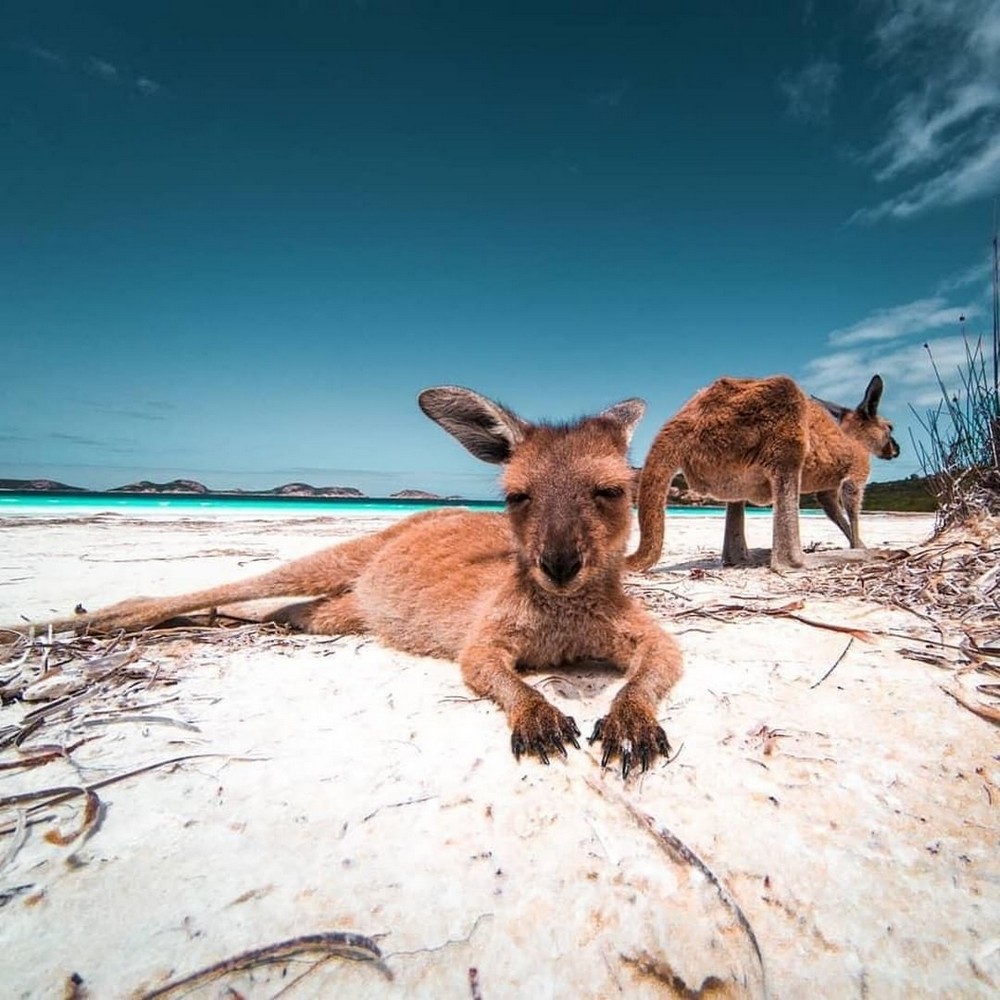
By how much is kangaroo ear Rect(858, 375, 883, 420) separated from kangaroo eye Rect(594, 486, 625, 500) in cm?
499

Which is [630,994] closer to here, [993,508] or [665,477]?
[665,477]

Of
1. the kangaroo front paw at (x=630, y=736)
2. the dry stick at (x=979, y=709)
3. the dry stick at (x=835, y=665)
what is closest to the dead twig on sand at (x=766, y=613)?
the dry stick at (x=835, y=665)

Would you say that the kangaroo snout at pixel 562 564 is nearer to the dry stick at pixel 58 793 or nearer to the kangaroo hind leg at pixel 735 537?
the dry stick at pixel 58 793

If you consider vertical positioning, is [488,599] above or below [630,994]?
above

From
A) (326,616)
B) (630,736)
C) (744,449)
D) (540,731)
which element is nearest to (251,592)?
(326,616)

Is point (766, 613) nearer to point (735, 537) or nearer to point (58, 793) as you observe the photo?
point (735, 537)

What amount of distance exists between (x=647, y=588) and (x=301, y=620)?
9.20 feet

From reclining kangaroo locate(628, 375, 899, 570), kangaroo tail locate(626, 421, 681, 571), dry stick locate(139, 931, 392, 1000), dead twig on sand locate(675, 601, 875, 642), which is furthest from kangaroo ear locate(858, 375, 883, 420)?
dry stick locate(139, 931, 392, 1000)

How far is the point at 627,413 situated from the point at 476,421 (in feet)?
3.26

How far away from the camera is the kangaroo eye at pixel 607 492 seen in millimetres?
2701

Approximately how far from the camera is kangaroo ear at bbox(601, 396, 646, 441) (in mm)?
3301

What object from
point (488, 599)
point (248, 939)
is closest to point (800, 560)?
point (488, 599)

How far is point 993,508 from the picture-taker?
4250mm

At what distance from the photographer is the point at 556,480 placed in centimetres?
269
